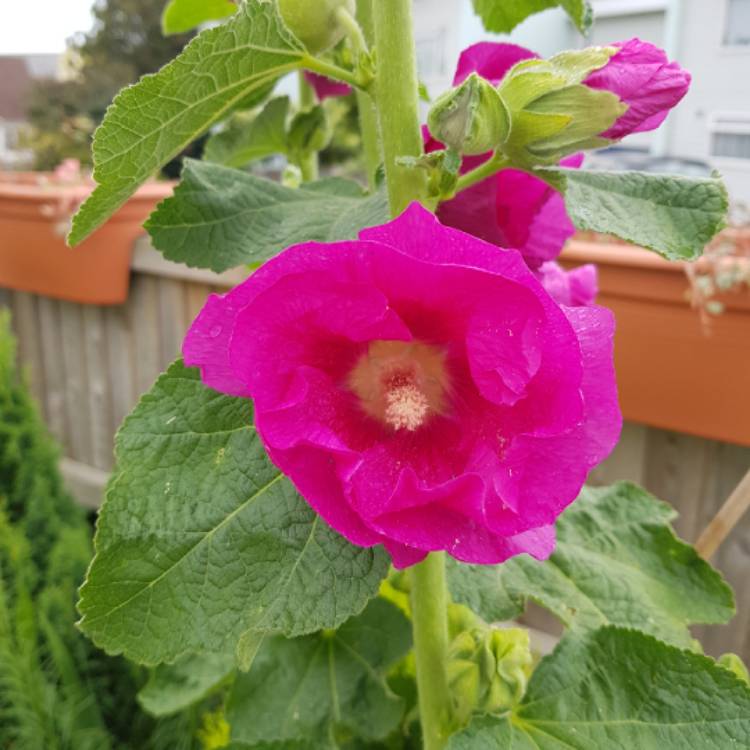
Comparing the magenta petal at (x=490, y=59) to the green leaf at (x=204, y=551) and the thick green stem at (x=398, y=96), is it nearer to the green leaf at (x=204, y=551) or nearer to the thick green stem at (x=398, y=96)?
the thick green stem at (x=398, y=96)

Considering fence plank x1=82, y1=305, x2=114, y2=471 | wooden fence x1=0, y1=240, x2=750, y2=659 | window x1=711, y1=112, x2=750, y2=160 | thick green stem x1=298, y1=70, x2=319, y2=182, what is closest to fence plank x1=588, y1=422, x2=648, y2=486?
wooden fence x1=0, y1=240, x2=750, y2=659

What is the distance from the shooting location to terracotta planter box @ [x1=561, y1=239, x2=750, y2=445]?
967 mm

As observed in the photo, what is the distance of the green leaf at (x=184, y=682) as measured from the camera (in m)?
0.75

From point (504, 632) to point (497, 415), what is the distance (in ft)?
0.76

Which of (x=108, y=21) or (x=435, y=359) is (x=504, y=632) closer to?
(x=435, y=359)

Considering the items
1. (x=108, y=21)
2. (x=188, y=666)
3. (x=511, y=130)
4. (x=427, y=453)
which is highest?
(x=108, y=21)

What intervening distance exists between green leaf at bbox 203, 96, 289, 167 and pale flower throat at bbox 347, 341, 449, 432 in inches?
11.1

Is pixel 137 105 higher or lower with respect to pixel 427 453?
higher

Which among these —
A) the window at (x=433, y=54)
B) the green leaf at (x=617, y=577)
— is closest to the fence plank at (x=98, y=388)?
the green leaf at (x=617, y=577)

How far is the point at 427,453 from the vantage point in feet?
1.05

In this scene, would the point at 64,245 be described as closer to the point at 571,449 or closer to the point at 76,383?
the point at 76,383

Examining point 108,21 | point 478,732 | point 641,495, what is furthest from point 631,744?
point 108,21

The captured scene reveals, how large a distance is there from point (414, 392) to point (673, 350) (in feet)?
2.49

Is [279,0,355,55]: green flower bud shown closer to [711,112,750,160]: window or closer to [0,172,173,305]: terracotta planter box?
[0,172,173,305]: terracotta planter box
